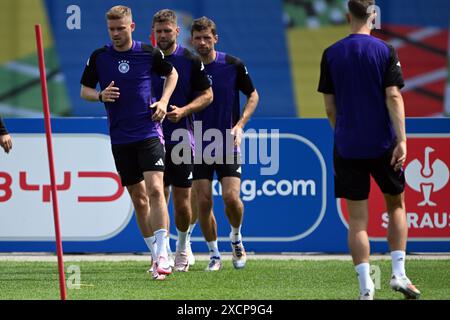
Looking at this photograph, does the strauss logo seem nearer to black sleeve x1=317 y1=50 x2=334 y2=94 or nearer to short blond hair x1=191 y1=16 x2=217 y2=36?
short blond hair x1=191 y1=16 x2=217 y2=36

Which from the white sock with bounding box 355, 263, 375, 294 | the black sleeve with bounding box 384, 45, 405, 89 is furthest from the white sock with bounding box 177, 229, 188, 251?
the black sleeve with bounding box 384, 45, 405, 89

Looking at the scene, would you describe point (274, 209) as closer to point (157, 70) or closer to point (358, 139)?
point (157, 70)

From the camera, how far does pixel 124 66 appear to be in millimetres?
9891

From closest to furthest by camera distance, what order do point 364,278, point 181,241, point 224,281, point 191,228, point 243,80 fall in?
1. point 364,278
2. point 224,281
3. point 181,241
4. point 243,80
5. point 191,228

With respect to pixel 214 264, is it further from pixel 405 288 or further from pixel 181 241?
pixel 405 288

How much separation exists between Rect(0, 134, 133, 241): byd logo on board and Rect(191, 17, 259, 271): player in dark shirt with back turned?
1.42m

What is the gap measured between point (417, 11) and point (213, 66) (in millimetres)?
3562

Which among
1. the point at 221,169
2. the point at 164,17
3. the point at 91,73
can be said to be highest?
the point at 164,17

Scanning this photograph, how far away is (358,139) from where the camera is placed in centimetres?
802

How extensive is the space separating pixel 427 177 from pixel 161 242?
3.48 metres

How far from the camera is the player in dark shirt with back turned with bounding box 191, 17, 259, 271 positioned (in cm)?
1085

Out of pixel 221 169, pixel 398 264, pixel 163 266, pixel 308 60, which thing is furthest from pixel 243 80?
pixel 398 264

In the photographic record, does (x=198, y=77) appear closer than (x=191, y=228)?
Yes
